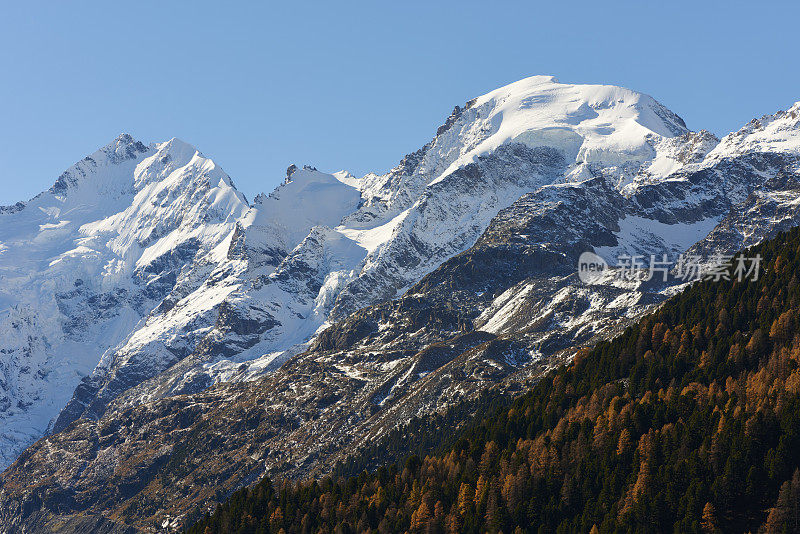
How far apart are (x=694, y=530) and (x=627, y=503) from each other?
15339mm

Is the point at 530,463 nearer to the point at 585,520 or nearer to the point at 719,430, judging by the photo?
the point at 585,520

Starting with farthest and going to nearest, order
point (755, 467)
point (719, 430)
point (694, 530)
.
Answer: point (719, 430) < point (755, 467) < point (694, 530)

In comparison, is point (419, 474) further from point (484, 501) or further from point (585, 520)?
point (585, 520)

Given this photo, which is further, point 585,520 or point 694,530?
point 585,520

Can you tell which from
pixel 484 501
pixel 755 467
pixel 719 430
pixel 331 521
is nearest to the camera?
pixel 755 467

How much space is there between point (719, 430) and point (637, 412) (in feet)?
72.4

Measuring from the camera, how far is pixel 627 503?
498 feet

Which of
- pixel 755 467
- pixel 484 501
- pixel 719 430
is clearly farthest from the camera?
pixel 484 501

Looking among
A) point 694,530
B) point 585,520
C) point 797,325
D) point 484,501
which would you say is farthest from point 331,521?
point 797,325

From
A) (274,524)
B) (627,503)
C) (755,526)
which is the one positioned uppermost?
(274,524)

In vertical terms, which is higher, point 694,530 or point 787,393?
point 787,393


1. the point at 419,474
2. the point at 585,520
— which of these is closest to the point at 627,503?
the point at 585,520

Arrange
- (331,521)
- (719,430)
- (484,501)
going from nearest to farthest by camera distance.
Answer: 1. (719,430)
2. (484,501)
3. (331,521)

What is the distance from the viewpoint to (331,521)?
189 metres
